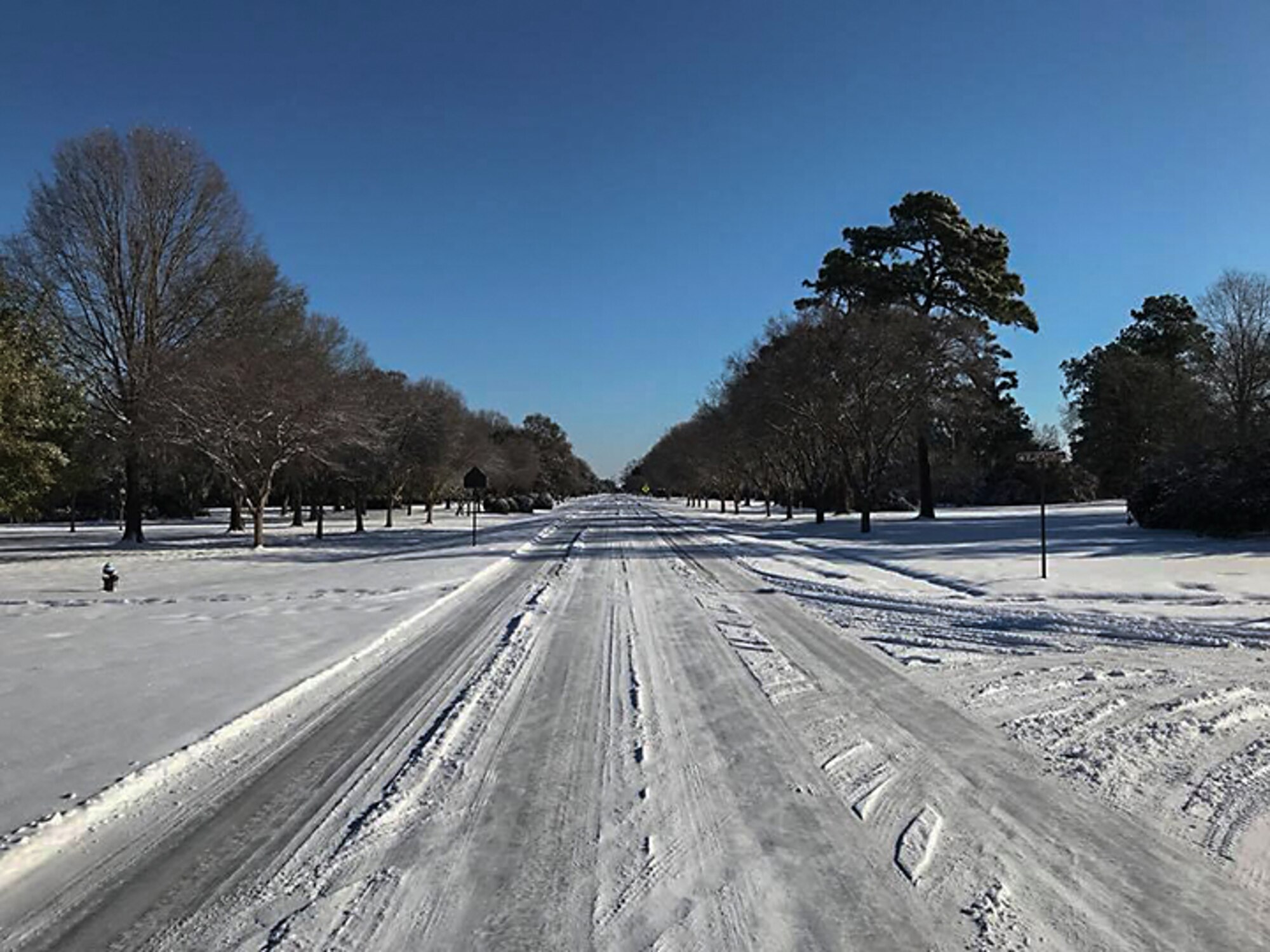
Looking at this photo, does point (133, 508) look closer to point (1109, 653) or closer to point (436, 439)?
point (436, 439)

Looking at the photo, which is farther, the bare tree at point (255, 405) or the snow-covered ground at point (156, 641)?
the bare tree at point (255, 405)

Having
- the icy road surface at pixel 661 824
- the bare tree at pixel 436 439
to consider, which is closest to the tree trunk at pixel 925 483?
the bare tree at pixel 436 439

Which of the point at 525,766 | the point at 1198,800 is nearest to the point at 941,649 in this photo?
the point at 1198,800

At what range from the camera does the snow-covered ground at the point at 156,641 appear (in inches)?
229

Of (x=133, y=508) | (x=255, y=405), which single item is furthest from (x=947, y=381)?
(x=133, y=508)

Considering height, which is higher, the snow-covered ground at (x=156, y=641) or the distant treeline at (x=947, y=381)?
the distant treeline at (x=947, y=381)

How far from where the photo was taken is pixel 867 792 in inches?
199

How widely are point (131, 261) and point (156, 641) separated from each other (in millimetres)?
24937

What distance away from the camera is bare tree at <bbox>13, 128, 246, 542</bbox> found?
94.5ft

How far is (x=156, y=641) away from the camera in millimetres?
10500

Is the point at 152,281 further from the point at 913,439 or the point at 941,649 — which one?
the point at 913,439

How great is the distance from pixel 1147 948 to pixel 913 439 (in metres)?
41.3

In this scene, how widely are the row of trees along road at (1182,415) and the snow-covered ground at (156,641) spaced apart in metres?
21.8

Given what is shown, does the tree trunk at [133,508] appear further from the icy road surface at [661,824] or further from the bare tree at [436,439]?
the icy road surface at [661,824]
